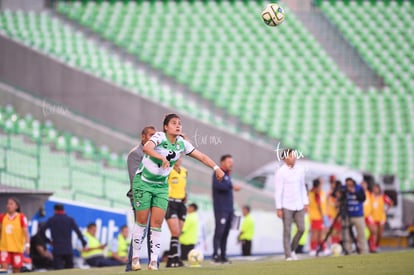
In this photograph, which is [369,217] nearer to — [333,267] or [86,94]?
[86,94]

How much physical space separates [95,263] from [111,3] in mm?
19290

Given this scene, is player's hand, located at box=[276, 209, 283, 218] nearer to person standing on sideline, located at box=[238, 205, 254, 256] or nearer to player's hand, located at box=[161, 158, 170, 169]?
player's hand, located at box=[161, 158, 170, 169]

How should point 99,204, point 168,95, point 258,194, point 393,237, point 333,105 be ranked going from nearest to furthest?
point 99,204 → point 258,194 → point 393,237 → point 168,95 → point 333,105

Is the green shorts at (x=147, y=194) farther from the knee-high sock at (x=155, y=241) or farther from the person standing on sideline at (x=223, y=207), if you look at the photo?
the person standing on sideline at (x=223, y=207)

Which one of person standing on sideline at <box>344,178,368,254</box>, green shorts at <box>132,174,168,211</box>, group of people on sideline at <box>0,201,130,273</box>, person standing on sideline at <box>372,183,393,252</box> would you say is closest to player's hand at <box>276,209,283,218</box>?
person standing on sideline at <box>344,178,368,254</box>

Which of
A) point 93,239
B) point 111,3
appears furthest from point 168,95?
point 93,239

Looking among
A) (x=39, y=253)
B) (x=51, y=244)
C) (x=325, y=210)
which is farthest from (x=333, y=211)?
(x=39, y=253)

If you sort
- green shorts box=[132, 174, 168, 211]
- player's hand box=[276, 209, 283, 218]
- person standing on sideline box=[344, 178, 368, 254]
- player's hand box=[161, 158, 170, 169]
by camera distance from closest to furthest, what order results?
player's hand box=[161, 158, 170, 169] < green shorts box=[132, 174, 168, 211] < player's hand box=[276, 209, 283, 218] < person standing on sideline box=[344, 178, 368, 254]

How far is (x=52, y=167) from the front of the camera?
23031mm

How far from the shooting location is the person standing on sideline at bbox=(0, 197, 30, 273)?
55.6 ft

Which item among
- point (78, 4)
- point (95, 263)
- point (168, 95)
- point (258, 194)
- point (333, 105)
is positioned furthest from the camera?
point (78, 4)

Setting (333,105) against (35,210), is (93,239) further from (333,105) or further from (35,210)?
(333,105)

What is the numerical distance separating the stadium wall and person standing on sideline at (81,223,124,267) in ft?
30.8

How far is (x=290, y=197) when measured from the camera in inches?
661
